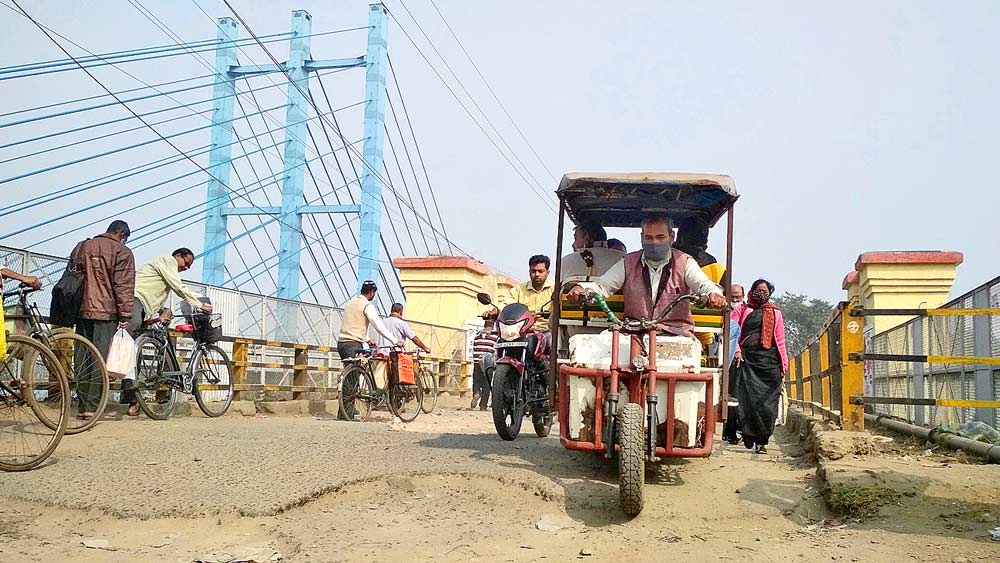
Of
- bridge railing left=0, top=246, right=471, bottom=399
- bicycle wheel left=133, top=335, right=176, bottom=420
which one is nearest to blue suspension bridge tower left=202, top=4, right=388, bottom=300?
bridge railing left=0, top=246, right=471, bottom=399

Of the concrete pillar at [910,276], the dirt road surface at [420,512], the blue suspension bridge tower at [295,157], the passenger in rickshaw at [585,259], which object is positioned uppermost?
the blue suspension bridge tower at [295,157]

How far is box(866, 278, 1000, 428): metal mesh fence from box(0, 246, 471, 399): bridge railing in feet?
20.6

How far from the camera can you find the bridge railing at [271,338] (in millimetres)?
8352

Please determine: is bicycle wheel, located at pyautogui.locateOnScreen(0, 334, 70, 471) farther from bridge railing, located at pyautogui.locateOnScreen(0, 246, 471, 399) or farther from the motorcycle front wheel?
bridge railing, located at pyautogui.locateOnScreen(0, 246, 471, 399)

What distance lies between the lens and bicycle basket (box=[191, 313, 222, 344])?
891 cm

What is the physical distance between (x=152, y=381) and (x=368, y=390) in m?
2.42

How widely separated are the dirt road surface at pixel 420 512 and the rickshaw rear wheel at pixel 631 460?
13cm

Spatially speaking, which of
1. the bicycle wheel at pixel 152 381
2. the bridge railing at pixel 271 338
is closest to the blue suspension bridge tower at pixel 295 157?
the bridge railing at pixel 271 338

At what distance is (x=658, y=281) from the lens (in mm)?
5652

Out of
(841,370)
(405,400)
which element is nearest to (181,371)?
(405,400)

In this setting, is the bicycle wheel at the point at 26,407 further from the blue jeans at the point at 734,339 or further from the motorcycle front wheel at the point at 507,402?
the blue jeans at the point at 734,339

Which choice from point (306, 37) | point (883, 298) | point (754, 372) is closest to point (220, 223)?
point (306, 37)

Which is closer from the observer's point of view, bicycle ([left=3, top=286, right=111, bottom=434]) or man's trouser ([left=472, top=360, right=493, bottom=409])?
bicycle ([left=3, top=286, right=111, bottom=434])

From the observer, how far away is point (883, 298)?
13.3 meters
